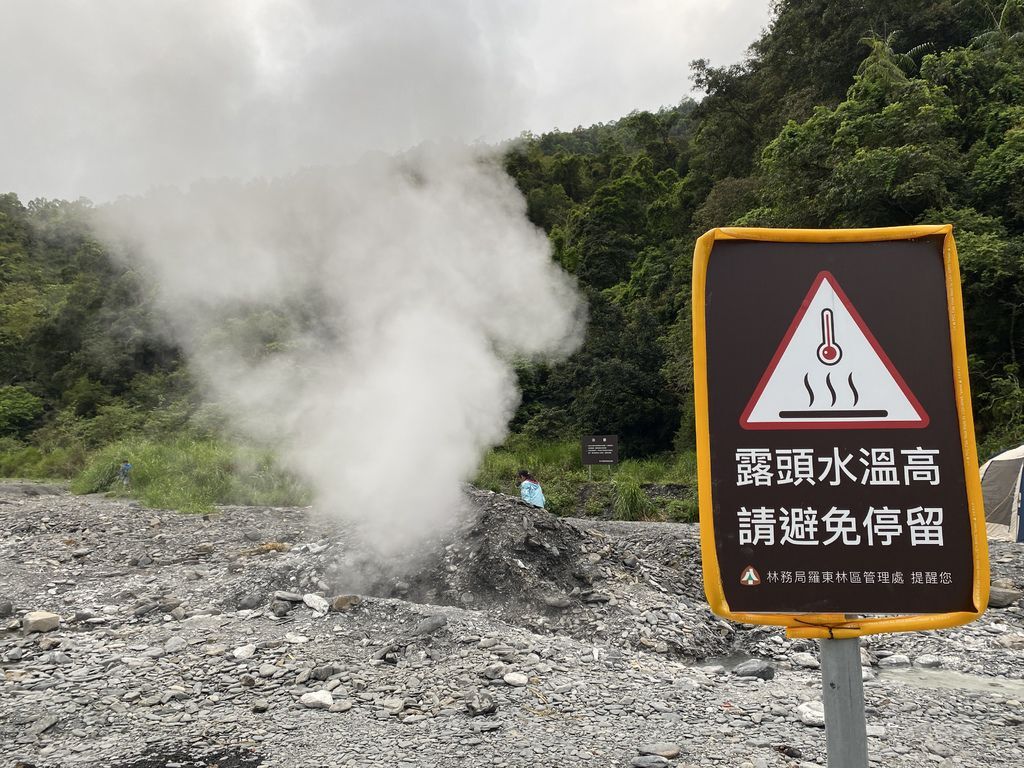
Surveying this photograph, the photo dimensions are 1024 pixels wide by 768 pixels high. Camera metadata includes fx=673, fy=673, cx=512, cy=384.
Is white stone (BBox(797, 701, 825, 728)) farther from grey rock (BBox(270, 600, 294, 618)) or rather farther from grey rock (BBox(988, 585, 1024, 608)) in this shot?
grey rock (BBox(270, 600, 294, 618))

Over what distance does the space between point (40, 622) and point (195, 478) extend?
1035cm

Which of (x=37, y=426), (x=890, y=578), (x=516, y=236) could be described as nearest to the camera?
(x=890, y=578)

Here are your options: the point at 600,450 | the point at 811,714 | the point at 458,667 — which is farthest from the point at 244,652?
the point at 600,450

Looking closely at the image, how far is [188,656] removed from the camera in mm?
4848

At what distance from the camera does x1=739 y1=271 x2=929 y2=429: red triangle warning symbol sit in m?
1.42

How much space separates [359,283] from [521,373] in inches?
352

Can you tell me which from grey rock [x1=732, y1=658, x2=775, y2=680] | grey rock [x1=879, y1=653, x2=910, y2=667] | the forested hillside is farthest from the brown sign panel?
grey rock [x1=732, y1=658, x2=775, y2=680]

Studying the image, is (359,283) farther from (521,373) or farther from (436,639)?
(521,373)

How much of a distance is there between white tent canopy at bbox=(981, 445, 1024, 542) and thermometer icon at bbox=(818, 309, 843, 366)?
8570 mm

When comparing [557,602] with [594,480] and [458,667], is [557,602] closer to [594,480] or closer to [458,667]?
[458,667]

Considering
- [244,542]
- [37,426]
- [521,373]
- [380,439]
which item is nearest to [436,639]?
[380,439]

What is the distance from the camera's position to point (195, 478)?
15.3 metres

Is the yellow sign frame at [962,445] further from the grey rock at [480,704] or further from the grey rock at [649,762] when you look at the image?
the grey rock at [480,704]

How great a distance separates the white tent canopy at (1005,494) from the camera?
8.17 metres
